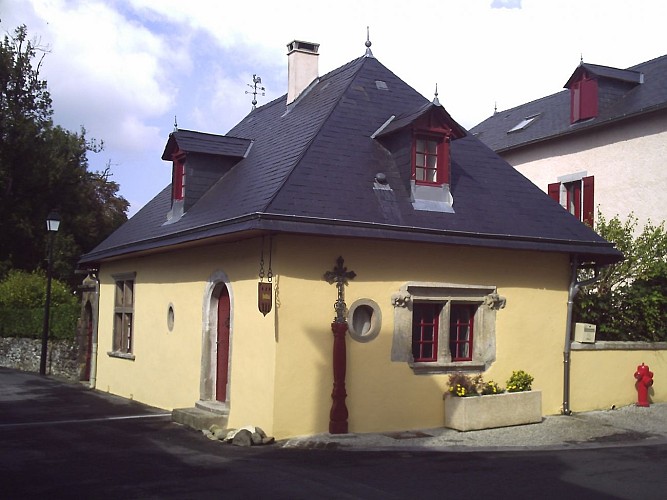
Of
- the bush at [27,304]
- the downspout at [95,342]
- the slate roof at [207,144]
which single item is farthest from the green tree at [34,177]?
the slate roof at [207,144]

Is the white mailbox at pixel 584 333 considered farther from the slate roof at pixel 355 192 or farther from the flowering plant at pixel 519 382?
the flowering plant at pixel 519 382

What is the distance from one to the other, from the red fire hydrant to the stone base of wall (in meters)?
13.8

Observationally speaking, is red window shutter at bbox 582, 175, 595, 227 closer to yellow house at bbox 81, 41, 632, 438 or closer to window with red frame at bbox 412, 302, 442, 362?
yellow house at bbox 81, 41, 632, 438

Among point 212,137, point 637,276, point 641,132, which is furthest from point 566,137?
point 212,137

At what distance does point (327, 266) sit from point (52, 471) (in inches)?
182

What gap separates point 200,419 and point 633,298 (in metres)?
8.87

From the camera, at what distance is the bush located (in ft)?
80.0

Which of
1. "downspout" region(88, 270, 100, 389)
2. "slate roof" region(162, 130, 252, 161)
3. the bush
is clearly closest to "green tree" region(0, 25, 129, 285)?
the bush

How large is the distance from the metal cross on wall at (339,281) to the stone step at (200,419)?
254 cm

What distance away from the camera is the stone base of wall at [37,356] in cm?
2130

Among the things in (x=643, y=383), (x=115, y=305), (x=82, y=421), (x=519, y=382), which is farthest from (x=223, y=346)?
(x=643, y=383)

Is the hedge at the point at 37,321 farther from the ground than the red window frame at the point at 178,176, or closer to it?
closer to it

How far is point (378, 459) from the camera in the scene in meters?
9.60

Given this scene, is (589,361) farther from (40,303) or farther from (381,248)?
(40,303)
